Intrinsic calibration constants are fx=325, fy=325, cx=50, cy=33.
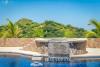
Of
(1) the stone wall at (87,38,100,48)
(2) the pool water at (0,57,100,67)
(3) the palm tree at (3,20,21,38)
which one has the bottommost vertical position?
(2) the pool water at (0,57,100,67)

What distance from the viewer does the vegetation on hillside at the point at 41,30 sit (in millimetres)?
20578

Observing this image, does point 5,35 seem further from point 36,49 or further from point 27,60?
point 27,60

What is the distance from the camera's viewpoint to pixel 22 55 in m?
15.9

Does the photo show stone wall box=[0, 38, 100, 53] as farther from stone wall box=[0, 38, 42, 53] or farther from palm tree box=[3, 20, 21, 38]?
palm tree box=[3, 20, 21, 38]

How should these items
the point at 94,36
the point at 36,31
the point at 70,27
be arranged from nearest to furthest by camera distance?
the point at 94,36, the point at 36,31, the point at 70,27

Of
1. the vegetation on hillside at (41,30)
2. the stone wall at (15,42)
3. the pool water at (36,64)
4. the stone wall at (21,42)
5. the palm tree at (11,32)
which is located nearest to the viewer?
the pool water at (36,64)

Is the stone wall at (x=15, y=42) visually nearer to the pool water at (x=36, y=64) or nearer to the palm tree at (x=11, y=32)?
the palm tree at (x=11, y=32)

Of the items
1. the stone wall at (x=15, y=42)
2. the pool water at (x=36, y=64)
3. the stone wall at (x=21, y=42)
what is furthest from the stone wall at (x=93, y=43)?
the pool water at (x=36, y=64)

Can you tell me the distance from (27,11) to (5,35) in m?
5.08

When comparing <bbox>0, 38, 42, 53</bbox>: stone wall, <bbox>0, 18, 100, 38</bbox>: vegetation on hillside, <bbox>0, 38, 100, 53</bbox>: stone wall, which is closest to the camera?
<bbox>0, 38, 100, 53</bbox>: stone wall

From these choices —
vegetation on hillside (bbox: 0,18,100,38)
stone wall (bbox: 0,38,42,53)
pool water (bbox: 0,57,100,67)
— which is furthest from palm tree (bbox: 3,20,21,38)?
pool water (bbox: 0,57,100,67)

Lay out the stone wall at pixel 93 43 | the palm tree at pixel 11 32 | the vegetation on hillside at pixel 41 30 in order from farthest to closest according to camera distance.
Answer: the vegetation on hillside at pixel 41 30, the palm tree at pixel 11 32, the stone wall at pixel 93 43

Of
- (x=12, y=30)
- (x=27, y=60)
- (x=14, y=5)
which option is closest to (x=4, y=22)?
(x=14, y=5)

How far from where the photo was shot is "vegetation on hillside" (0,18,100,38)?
→ 67.5ft
